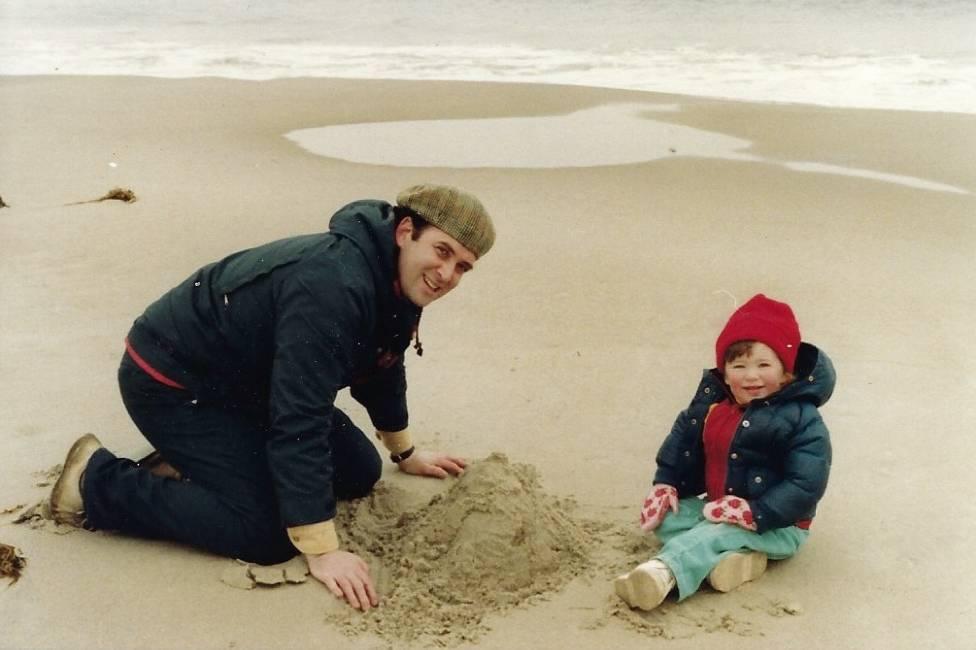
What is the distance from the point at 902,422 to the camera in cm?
389

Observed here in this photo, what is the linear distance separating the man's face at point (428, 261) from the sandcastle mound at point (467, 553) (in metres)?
0.56

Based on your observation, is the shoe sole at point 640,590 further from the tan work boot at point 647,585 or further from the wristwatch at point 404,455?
the wristwatch at point 404,455

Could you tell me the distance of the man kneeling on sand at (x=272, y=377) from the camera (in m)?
2.81

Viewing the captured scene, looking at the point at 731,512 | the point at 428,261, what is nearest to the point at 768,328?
the point at 731,512

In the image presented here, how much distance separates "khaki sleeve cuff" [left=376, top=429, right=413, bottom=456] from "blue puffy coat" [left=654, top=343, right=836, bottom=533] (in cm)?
97

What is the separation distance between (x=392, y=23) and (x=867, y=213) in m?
12.5

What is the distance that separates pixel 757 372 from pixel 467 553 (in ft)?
3.07

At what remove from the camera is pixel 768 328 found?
9.54 ft

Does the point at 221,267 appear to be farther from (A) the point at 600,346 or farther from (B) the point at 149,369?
(A) the point at 600,346

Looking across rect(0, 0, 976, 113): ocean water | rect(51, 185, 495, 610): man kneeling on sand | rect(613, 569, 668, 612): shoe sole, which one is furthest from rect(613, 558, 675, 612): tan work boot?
rect(0, 0, 976, 113): ocean water

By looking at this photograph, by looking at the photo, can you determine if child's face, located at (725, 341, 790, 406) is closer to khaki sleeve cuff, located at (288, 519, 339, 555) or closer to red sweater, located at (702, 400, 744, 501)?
red sweater, located at (702, 400, 744, 501)

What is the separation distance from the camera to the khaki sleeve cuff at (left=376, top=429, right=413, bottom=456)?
11.6 ft

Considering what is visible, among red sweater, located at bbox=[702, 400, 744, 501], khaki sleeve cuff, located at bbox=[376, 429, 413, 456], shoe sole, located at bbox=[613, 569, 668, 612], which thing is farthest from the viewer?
khaki sleeve cuff, located at bbox=[376, 429, 413, 456]

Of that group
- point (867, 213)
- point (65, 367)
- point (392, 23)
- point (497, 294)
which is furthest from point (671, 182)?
point (392, 23)
